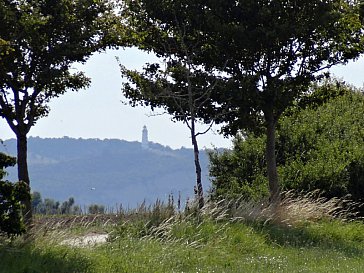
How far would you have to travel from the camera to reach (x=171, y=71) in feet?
60.5

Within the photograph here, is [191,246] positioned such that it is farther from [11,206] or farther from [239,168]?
[239,168]

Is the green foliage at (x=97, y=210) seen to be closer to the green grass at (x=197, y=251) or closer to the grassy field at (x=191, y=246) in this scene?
A: the grassy field at (x=191, y=246)

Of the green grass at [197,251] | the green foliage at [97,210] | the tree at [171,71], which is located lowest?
the green grass at [197,251]

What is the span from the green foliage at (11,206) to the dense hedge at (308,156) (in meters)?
10.3

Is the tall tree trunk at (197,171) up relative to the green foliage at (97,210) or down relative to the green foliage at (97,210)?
up

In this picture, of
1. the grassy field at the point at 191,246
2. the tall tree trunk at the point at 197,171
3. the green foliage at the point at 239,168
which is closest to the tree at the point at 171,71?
the tall tree trunk at the point at 197,171

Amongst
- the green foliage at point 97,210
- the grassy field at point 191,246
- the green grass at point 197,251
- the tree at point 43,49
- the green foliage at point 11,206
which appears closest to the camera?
the green foliage at point 11,206

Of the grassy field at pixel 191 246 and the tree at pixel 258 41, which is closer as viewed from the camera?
the grassy field at pixel 191 246

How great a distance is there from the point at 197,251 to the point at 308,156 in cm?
1227

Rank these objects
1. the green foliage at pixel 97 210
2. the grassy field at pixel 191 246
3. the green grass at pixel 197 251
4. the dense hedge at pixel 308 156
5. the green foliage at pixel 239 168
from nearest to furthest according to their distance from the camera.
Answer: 1. the green grass at pixel 197 251
2. the grassy field at pixel 191 246
3. the green foliage at pixel 97 210
4. the dense hedge at pixel 308 156
5. the green foliage at pixel 239 168

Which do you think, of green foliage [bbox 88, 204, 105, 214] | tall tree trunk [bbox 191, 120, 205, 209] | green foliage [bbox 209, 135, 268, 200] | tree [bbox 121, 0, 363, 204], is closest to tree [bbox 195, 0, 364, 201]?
tree [bbox 121, 0, 363, 204]

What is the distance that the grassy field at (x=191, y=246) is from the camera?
11602mm

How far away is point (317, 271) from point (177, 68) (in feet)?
24.5

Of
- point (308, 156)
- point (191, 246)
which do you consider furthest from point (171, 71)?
point (308, 156)
